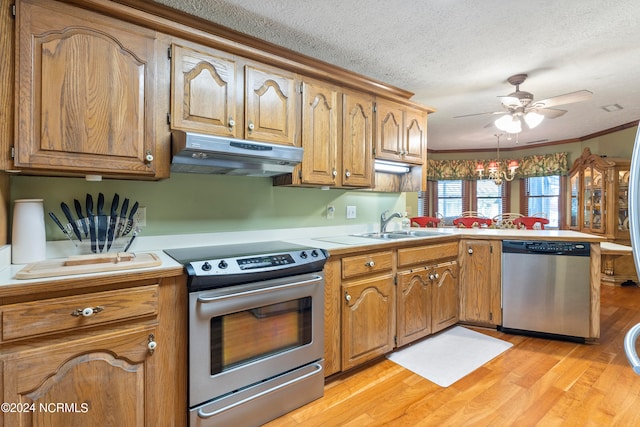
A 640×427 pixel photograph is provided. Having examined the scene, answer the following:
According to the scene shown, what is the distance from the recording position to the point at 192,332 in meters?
1.47

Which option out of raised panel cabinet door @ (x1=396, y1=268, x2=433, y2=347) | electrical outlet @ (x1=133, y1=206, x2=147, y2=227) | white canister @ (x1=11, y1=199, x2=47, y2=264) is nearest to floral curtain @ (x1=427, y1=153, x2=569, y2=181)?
raised panel cabinet door @ (x1=396, y1=268, x2=433, y2=347)

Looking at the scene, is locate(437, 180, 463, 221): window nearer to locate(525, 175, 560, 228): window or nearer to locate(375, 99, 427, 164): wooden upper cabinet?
locate(525, 175, 560, 228): window

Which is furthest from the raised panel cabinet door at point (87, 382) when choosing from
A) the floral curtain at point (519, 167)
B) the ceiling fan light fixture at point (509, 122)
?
the floral curtain at point (519, 167)

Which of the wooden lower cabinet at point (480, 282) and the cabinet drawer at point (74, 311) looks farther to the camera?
the wooden lower cabinet at point (480, 282)

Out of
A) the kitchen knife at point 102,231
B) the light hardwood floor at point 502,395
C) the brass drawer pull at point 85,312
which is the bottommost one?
the light hardwood floor at point 502,395

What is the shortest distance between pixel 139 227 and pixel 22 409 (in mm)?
950

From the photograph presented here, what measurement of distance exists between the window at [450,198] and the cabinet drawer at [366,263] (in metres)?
5.45

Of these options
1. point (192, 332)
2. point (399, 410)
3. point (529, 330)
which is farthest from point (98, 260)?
point (529, 330)

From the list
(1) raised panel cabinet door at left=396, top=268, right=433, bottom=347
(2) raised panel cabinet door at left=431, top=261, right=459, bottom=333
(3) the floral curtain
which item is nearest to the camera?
(1) raised panel cabinet door at left=396, top=268, right=433, bottom=347

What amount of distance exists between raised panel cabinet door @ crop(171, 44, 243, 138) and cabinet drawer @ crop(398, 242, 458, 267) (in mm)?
1452

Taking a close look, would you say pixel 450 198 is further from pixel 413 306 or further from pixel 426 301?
pixel 413 306

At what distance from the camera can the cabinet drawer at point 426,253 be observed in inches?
94.3

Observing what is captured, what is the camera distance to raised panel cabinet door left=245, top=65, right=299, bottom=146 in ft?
6.42

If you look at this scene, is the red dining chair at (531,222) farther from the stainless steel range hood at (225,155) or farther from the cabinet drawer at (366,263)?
the stainless steel range hood at (225,155)
